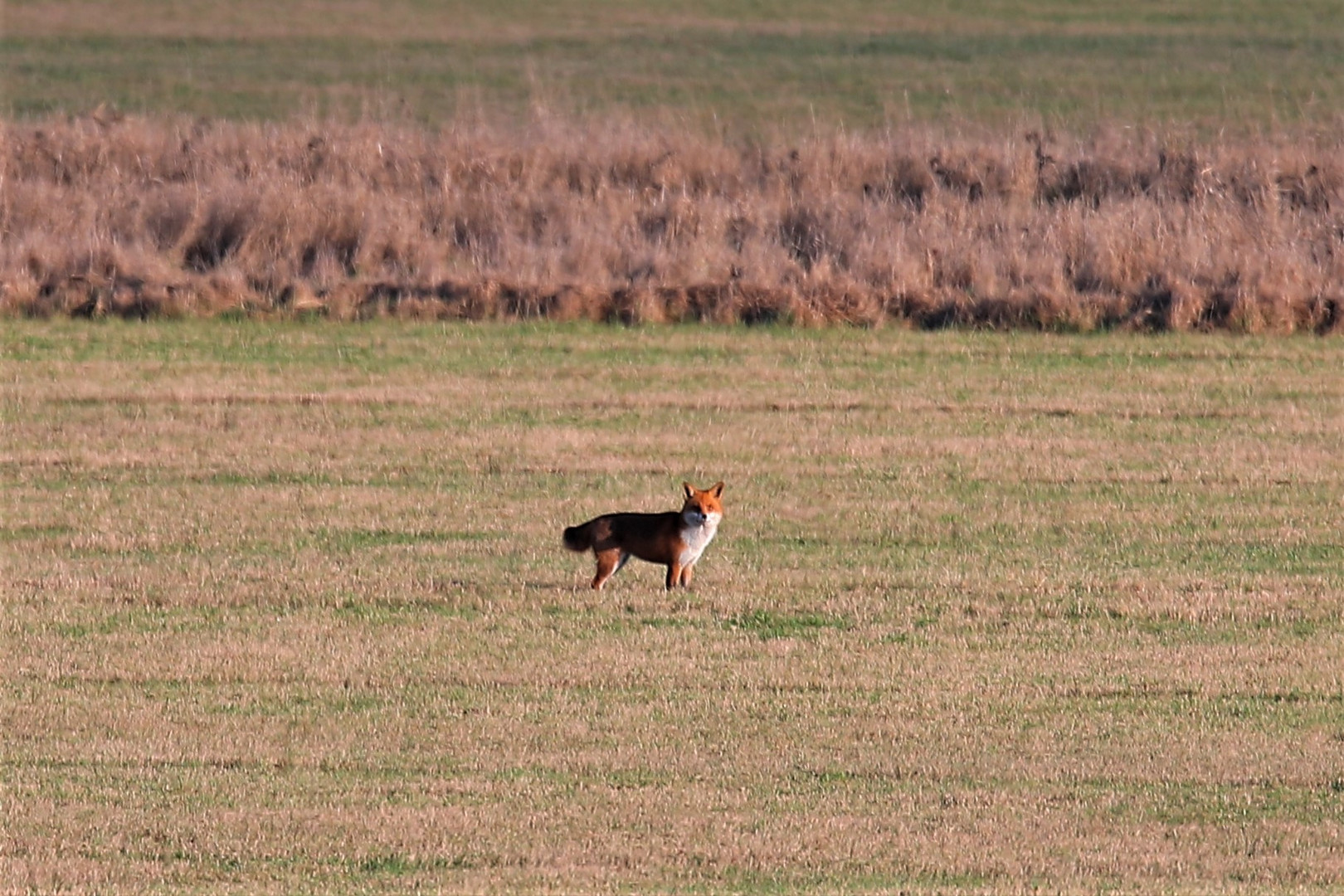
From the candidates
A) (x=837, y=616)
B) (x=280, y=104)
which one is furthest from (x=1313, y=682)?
(x=280, y=104)

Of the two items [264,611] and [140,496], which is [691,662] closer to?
[264,611]

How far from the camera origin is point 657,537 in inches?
432

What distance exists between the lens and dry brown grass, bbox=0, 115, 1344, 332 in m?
21.9

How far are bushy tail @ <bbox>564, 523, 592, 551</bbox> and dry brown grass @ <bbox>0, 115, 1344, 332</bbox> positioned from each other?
1051 cm

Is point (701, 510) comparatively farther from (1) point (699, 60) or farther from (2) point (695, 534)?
(1) point (699, 60)

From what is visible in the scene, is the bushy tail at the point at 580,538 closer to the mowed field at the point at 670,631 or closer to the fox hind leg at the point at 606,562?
the fox hind leg at the point at 606,562

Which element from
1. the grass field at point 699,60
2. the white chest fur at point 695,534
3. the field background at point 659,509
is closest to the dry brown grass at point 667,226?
the field background at point 659,509

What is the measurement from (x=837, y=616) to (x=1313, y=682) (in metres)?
2.25

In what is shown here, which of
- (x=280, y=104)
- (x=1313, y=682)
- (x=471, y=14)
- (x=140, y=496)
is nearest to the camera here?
(x=1313, y=682)

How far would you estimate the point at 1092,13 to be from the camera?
159ft

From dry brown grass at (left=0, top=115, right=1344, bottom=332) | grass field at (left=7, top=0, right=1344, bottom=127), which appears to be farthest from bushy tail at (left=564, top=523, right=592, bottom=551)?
grass field at (left=7, top=0, right=1344, bottom=127)

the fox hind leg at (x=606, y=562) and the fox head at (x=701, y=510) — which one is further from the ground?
the fox head at (x=701, y=510)

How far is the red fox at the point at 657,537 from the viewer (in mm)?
10859

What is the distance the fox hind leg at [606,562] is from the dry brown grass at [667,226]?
1048cm
